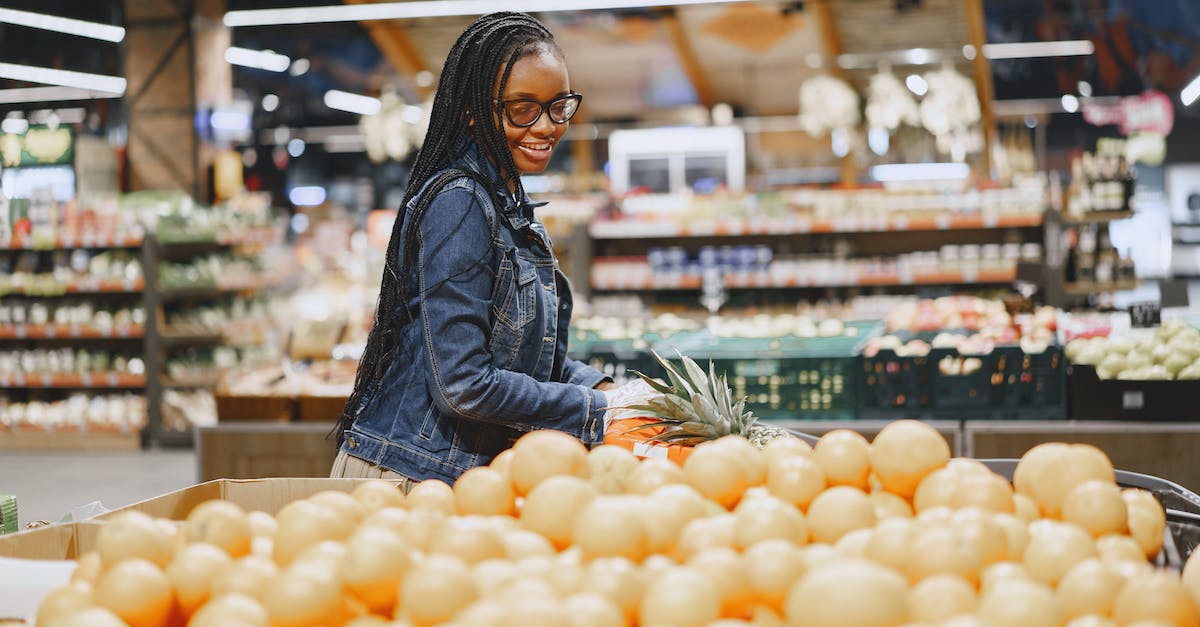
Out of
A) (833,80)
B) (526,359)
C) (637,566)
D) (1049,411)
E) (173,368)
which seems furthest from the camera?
(833,80)

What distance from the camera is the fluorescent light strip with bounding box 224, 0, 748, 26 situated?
8.42 metres

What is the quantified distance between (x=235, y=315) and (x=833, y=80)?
5.76 m

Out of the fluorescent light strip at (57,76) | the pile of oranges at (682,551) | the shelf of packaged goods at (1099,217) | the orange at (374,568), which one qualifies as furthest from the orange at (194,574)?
the fluorescent light strip at (57,76)

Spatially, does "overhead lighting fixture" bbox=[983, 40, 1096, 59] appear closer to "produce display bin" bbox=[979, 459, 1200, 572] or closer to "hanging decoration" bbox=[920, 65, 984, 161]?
"hanging decoration" bbox=[920, 65, 984, 161]

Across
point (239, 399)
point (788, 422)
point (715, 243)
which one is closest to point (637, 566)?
point (788, 422)

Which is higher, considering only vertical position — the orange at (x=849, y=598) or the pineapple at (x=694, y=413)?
the pineapple at (x=694, y=413)

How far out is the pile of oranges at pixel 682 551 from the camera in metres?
1.06

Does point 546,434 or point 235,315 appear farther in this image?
point 235,315

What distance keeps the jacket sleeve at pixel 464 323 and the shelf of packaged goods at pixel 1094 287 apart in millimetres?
6947

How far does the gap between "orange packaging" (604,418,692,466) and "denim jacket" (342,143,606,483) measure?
0.04 metres

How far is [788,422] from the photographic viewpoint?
448 cm

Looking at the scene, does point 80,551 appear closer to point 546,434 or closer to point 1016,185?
point 546,434

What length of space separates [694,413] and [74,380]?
737cm

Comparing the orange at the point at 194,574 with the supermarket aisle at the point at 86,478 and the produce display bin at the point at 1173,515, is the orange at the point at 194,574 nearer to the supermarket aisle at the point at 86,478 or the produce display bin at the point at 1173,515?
the produce display bin at the point at 1173,515
